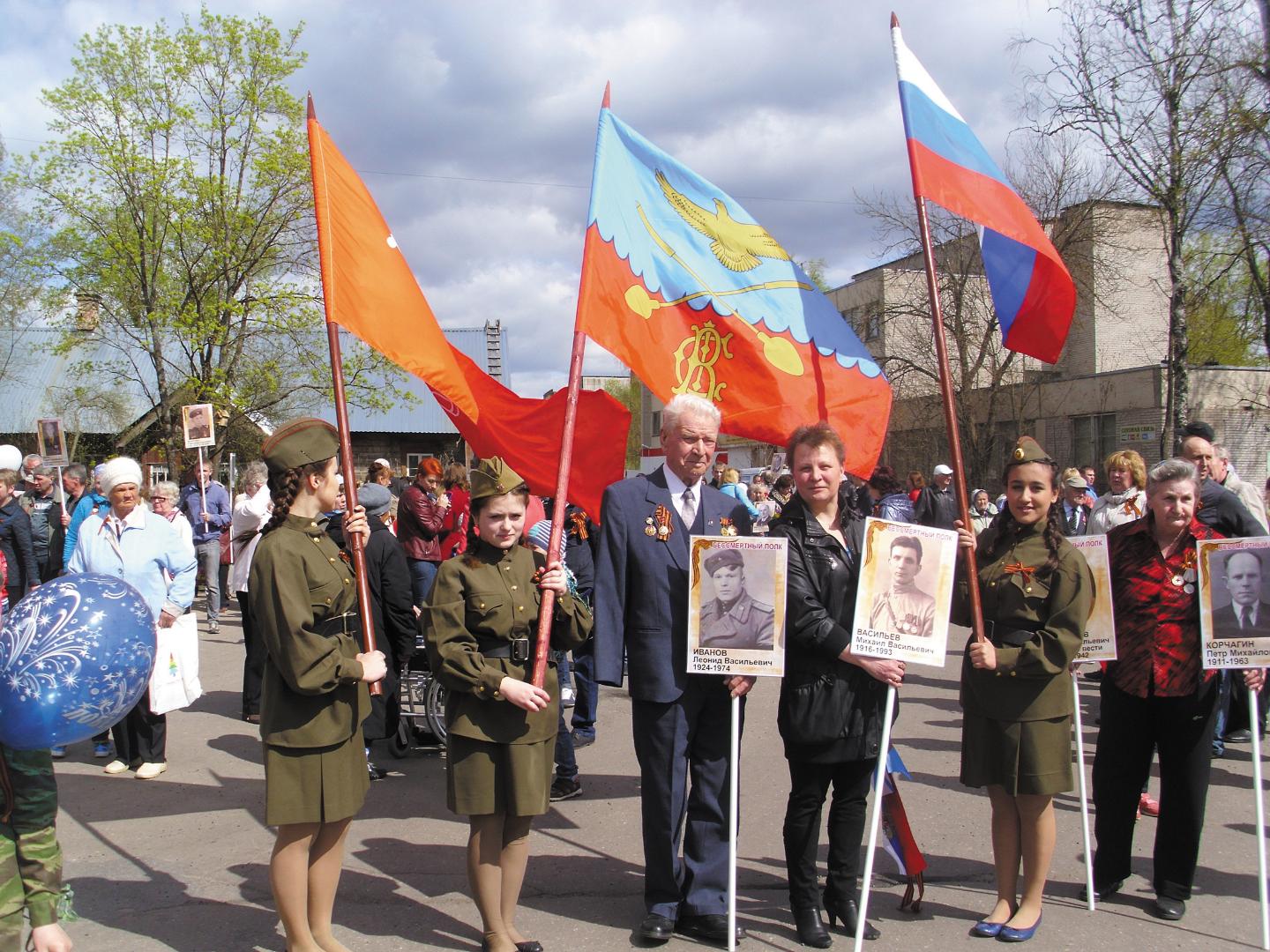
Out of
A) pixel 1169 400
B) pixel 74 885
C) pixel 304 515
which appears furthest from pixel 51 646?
pixel 1169 400

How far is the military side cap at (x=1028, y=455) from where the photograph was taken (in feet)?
13.4

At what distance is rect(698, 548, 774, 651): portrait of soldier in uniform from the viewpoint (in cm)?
384

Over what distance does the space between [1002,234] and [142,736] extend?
239 inches

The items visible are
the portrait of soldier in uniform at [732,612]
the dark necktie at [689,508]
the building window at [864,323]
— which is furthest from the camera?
the building window at [864,323]

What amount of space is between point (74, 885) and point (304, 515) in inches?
95.8

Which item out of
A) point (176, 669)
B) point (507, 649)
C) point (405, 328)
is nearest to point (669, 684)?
point (507, 649)

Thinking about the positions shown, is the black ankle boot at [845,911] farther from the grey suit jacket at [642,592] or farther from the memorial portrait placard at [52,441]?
the memorial portrait placard at [52,441]

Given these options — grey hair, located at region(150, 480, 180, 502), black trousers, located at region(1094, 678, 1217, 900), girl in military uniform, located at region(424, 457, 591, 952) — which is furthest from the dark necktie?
grey hair, located at region(150, 480, 180, 502)

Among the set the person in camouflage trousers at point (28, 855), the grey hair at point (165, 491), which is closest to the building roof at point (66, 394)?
the grey hair at point (165, 491)

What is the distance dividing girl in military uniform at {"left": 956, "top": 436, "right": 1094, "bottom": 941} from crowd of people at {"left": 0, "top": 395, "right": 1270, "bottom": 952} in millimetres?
11

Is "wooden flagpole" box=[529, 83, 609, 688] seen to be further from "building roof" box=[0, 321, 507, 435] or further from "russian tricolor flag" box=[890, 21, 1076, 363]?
"building roof" box=[0, 321, 507, 435]

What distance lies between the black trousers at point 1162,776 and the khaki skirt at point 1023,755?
1.87 feet

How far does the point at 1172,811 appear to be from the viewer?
4.25 meters

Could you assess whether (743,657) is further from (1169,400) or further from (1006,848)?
(1169,400)
